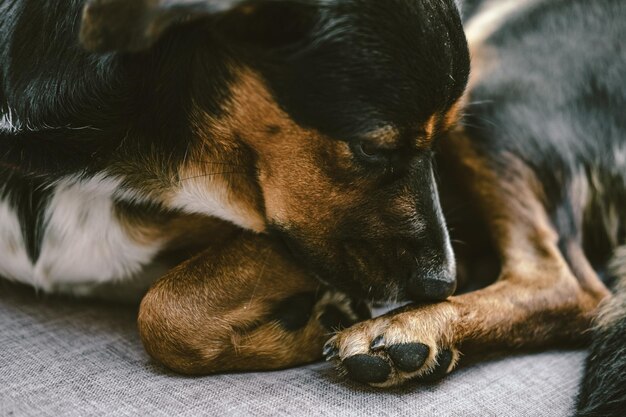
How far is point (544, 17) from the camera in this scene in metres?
2.07

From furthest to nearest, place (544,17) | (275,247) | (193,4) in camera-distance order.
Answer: (544,17) → (275,247) → (193,4)

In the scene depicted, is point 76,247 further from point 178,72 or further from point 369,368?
point 369,368

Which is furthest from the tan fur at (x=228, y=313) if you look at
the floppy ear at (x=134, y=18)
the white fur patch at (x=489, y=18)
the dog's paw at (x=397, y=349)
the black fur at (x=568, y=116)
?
the white fur patch at (x=489, y=18)

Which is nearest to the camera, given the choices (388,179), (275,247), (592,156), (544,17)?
(388,179)

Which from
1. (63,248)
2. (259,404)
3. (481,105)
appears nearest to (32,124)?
(63,248)

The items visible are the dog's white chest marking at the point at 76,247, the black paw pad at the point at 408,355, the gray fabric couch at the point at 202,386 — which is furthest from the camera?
the dog's white chest marking at the point at 76,247

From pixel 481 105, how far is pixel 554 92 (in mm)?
209

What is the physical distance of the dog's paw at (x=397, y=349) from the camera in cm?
142

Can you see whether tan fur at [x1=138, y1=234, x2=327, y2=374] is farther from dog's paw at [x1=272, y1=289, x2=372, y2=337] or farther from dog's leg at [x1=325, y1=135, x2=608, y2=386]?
dog's leg at [x1=325, y1=135, x2=608, y2=386]

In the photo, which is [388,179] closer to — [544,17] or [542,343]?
[542,343]

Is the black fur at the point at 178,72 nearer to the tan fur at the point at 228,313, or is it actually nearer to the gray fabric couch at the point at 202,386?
the tan fur at the point at 228,313

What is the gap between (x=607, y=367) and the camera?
1.43 meters

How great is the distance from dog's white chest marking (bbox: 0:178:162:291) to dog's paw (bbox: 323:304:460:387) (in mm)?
545

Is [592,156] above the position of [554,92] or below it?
below
